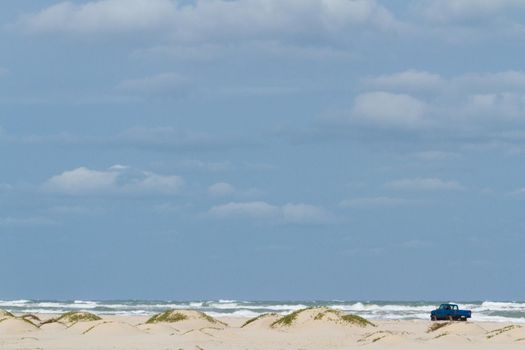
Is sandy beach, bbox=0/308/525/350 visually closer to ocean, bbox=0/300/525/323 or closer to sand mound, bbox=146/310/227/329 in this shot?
sand mound, bbox=146/310/227/329

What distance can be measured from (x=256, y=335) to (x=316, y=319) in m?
3.31

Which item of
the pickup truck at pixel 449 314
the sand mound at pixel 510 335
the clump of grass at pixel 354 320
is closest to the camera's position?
the sand mound at pixel 510 335

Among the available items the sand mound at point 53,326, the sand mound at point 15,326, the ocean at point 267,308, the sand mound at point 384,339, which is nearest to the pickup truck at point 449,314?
the ocean at point 267,308

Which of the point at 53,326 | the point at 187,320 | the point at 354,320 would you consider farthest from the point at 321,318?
the point at 53,326

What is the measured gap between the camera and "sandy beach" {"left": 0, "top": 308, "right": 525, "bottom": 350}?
34.4 metres

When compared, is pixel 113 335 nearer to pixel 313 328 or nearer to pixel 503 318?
pixel 313 328

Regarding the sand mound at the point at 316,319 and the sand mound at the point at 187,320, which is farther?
the sand mound at the point at 187,320

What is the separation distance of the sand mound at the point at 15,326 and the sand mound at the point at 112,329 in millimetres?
3678

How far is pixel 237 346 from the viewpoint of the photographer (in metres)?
35.9

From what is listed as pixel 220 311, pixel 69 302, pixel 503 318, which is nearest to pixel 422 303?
pixel 220 311

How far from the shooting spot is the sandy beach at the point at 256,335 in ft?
113

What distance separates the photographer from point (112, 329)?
3994cm

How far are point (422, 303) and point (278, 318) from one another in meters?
71.5

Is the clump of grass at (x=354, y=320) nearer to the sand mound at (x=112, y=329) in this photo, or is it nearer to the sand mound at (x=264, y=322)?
the sand mound at (x=264, y=322)
